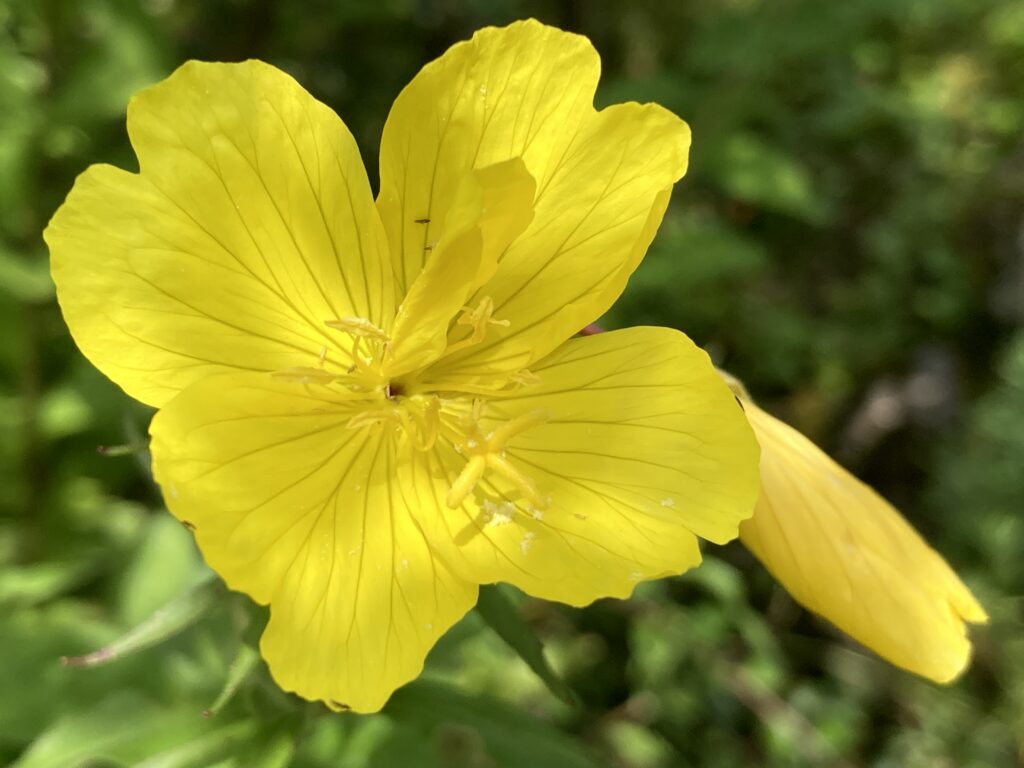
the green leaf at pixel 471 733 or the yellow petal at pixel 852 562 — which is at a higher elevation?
the yellow petal at pixel 852 562

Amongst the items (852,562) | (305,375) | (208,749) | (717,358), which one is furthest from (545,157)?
(717,358)

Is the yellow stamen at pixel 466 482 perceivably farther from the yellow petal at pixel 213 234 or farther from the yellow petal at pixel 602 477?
the yellow petal at pixel 213 234

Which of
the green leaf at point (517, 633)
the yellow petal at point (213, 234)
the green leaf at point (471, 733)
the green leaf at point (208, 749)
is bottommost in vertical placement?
the green leaf at point (471, 733)

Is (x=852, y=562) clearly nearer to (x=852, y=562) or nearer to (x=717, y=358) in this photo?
(x=852, y=562)

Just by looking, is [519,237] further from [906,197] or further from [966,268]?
[966,268]

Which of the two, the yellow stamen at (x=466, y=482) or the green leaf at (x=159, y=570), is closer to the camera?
the yellow stamen at (x=466, y=482)

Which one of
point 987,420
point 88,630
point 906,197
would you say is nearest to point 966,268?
point 906,197

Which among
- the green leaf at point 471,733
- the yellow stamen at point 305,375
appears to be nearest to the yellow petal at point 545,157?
the yellow stamen at point 305,375

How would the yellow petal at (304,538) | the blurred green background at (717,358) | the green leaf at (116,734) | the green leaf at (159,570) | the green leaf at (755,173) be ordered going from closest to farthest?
the yellow petal at (304,538), the green leaf at (116,734), the blurred green background at (717,358), the green leaf at (159,570), the green leaf at (755,173)
